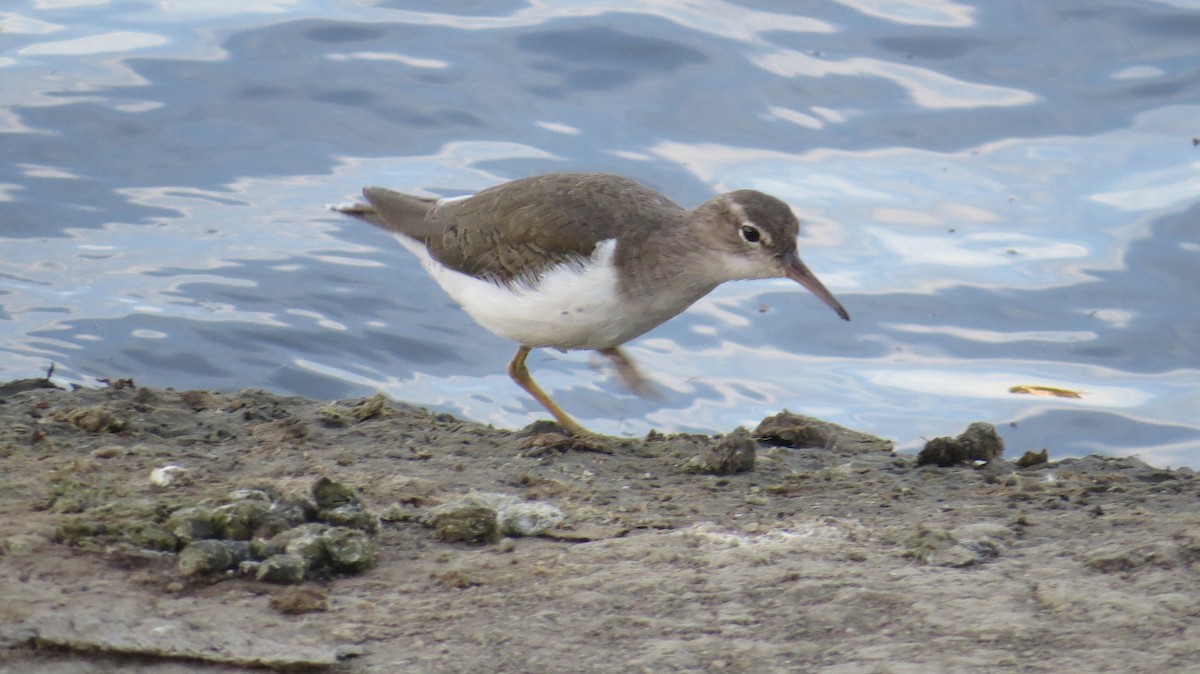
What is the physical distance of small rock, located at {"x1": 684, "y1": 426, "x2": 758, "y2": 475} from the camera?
5238 mm

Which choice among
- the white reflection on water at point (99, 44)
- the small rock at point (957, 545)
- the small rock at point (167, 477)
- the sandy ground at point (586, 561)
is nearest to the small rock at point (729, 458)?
the sandy ground at point (586, 561)

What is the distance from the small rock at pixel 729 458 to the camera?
5.24 m

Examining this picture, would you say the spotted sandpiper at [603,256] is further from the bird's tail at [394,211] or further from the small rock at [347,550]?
the small rock at [347,550]


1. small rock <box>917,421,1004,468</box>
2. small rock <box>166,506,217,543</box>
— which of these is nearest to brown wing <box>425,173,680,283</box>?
small rock <box>917,421,1004,468</box>

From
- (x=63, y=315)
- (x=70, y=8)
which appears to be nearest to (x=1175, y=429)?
(x=63, y=315)

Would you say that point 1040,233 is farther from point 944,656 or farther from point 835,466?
point 944,656

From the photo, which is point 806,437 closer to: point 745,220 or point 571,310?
point 745,220

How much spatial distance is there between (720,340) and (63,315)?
407cm

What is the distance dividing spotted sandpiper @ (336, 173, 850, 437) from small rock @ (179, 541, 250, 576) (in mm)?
2262

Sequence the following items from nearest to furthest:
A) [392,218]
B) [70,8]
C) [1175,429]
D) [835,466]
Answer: [835,466], [392,218], [1175,429], [70,8]

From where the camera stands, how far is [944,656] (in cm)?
349

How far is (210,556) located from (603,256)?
2.54m

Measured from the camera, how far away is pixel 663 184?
970 cm

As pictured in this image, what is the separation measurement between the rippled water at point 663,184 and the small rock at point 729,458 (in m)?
2.66
